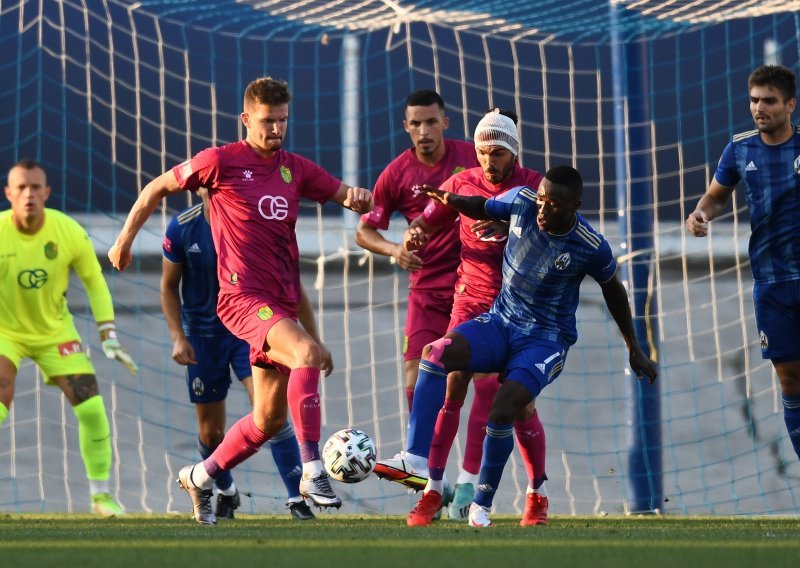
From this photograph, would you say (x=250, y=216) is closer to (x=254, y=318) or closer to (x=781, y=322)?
(x=254, y=318)

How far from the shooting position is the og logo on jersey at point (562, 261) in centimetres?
640

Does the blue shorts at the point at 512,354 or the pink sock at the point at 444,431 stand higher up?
the blue shorts at the point at 512,354

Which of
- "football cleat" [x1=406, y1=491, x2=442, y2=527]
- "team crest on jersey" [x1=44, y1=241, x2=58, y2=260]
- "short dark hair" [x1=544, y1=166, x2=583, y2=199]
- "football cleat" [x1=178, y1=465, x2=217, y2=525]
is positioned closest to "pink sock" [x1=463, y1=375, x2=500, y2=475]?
"football cleat" [x1=406, y1=491, x2=442, y2=527]

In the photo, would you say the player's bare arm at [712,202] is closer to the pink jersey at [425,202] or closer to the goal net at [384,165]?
the pink jersey at [425,202]

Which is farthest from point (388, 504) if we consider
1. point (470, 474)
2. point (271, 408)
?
point (271, 408)

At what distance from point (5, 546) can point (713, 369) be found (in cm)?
1047

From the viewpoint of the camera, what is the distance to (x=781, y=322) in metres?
6.75

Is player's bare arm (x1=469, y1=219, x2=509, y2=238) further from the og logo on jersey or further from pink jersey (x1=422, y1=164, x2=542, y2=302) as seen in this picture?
the og logo on jersey

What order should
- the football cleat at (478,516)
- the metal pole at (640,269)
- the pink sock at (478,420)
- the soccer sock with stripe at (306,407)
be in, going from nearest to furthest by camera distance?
the soccer sock with stripe at (306,407), the football cleat at (478,516), the pink sock at (478,420), the metal pole at (640,269)

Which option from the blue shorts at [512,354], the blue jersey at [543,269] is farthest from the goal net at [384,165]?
the blue shorts at [512,354]

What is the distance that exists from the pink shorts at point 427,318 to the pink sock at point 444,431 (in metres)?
0.64

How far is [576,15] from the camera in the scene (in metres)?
9.95

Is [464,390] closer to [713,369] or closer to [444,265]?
[444,265]

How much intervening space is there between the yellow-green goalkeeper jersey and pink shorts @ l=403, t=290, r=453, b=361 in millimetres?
1679
